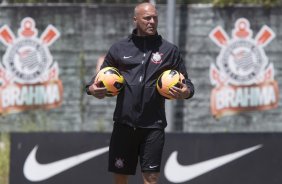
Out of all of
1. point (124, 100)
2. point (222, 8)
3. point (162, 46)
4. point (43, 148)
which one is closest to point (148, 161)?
point (124, 100)

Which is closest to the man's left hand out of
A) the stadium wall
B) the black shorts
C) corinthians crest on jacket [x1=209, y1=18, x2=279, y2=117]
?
the black shorts

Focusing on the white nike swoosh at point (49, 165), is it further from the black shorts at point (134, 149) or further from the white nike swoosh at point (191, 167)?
the black shorts at point (134, 149)

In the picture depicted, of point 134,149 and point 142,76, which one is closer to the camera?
point 142,76

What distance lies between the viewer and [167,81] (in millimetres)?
5543

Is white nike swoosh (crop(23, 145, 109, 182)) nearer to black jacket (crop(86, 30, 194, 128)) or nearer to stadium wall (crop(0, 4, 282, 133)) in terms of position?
black jacket (crop(86, 30, 194, 128))

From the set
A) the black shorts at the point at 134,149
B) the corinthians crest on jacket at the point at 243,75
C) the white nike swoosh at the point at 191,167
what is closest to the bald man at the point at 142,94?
the black shorts at the point at 134,149

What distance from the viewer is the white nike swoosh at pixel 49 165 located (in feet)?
24.4

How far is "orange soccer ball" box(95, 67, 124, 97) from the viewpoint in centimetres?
558

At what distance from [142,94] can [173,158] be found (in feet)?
6.44

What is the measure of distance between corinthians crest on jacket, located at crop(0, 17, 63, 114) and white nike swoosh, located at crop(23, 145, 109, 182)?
10.4 feet

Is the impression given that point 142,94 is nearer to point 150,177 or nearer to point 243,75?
point 150,177

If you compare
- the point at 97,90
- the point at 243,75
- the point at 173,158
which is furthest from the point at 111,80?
the point at 243,75

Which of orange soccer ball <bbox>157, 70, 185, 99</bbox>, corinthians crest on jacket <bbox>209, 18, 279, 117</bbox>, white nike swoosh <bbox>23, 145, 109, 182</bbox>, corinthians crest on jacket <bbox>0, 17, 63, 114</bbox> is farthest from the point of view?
corinthians crest on jacket <bbox>209, 18, 279, 117</bbox>

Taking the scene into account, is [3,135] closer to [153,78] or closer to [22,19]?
[22,19]
